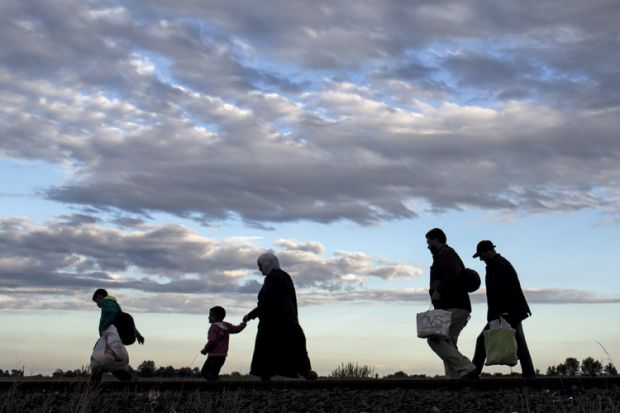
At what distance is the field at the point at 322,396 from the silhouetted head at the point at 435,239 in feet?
8.69

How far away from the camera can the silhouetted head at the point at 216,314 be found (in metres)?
15.7

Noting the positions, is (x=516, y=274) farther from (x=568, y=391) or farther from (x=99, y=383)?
(x=99, y=383)

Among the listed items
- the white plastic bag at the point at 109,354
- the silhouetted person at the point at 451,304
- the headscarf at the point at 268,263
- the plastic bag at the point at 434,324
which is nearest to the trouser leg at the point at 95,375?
the white plastic bag at the point at 109,354

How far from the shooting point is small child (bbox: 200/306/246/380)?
50.9ft

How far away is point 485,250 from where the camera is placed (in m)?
15.0

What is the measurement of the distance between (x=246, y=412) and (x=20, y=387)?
158 inches

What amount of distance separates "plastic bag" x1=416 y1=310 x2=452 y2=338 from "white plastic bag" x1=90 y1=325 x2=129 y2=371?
15.9ft

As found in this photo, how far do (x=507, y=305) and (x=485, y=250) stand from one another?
967 mm

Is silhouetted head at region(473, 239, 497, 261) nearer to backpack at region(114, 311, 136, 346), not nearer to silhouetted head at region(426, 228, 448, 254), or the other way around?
silhouetted head at region(426, 228, 448, 254)

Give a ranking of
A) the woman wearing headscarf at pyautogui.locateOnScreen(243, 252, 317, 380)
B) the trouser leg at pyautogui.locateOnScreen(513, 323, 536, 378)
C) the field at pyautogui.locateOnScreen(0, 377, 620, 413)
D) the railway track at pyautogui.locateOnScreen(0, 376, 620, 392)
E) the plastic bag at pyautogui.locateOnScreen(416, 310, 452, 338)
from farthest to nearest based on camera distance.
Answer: the woman wearing headscarf at pyautogui.locateOnScreen(243, 252, 317, 380)
the trouser leg at pyautogui.locateOnScreen(513, 323, 536, 378)
the plastic bag at pyautogui.locateOnScreen(416, 310, 452, 338)
the railway track at pyautogui.locateOnScreen(0, 376, 620, 392)
the field at pyautogui.locateOnScreen(0, 377, 620, 413)

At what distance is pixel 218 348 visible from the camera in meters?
15.5

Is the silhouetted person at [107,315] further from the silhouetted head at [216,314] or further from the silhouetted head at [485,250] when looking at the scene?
the silhouetted head at [485,250]

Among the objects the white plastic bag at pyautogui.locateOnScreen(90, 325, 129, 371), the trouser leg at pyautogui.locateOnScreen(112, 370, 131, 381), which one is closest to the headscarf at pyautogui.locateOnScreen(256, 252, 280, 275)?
the white plastic bag at pyautogui.locateOnScreen(90, 325, 129, 371)

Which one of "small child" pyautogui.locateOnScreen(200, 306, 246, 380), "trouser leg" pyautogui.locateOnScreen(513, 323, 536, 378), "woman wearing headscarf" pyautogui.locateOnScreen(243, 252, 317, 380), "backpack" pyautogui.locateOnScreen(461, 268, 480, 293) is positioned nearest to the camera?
"backpack" pyautogui.locateOnScreen(461, 268, 480, 293)
